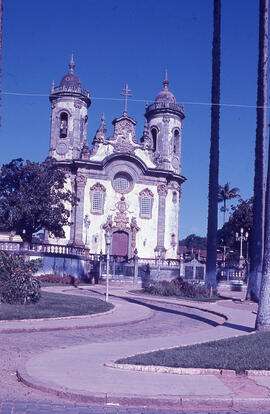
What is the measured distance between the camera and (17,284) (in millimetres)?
16062

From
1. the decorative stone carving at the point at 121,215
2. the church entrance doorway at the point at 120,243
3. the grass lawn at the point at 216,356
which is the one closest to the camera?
the grass lawn at the point at 216,356

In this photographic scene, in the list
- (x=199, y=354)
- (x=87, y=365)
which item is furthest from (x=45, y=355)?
(x=199, y=354)

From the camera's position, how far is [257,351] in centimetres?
879

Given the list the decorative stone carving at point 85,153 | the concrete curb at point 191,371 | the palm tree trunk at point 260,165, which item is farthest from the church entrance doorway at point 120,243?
the concrete curb at point 191,371

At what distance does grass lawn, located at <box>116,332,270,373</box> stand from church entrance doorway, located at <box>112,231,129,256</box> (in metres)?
36.6

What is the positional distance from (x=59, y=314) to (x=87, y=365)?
669 cm

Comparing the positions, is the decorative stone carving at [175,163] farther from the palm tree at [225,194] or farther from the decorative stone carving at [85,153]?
the palm tree at [225,194]

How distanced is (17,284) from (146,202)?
31.9 metres

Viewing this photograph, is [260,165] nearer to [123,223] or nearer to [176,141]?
[123,223]

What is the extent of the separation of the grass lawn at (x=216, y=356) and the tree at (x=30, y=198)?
2554 cm

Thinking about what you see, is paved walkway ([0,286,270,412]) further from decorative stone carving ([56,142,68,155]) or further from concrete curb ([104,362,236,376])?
decorative stone carving ([56,142,68,155])

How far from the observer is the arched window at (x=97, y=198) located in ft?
150

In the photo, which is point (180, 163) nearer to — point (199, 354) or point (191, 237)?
point (199, 354)

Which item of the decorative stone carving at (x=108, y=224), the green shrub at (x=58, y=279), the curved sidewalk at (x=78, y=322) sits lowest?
the green shrub at (x=58, y=279)
